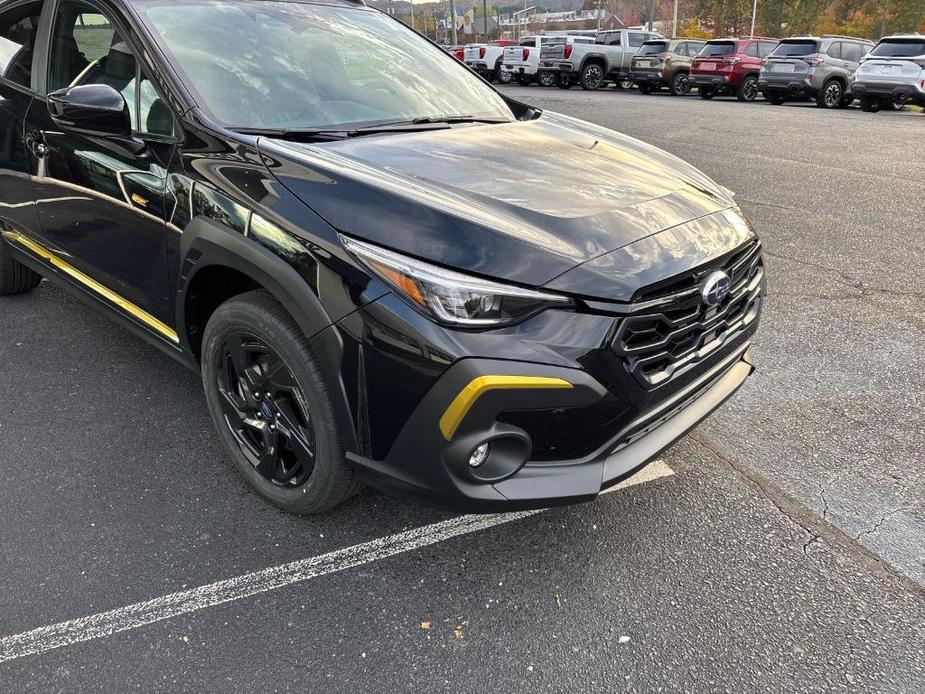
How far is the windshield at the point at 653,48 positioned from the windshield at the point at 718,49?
2187 millimetres

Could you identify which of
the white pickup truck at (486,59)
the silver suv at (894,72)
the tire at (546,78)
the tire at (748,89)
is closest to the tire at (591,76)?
the tire at (546,78)

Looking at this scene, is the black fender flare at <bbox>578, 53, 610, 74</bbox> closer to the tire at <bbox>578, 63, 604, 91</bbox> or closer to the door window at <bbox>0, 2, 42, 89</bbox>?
the tire at <bbox>578, 63, 604, 91</bbox>

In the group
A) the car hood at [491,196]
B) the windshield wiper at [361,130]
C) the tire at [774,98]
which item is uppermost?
the windshield wiper at [361,130]

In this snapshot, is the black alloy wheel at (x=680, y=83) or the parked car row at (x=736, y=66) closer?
the parked car row at (x=736, y=66)

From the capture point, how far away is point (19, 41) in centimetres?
367

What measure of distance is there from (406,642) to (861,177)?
8217mm

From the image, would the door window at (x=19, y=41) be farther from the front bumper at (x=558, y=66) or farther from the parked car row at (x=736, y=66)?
the front bumper at (x=558, y=66)

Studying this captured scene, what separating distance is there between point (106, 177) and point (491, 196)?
166cm

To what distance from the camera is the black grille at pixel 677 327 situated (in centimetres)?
203

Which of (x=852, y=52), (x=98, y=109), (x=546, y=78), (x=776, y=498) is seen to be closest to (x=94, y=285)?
(x=98, y=109)

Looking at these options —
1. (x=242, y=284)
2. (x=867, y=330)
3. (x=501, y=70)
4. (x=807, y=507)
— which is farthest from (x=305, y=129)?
(x=501, y=70)

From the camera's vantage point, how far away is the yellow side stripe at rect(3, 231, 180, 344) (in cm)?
284

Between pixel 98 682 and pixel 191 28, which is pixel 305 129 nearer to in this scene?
pixel 191 28

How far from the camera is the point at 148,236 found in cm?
269
